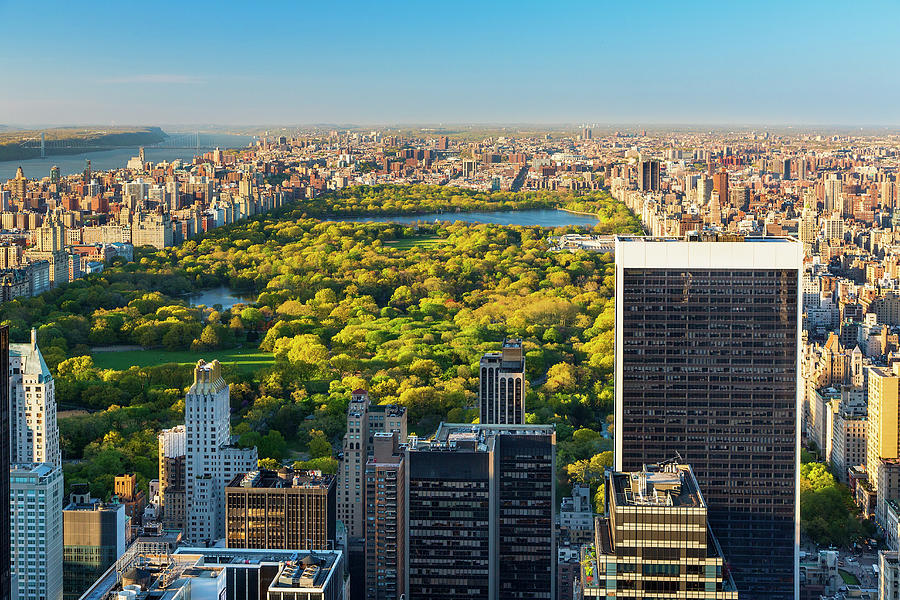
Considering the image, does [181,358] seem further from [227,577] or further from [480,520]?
[227,577]

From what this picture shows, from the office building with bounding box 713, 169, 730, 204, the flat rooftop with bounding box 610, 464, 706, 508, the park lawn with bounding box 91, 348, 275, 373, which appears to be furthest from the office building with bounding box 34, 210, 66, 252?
the flat rooftop with bounding box 610, 464, 706, 508

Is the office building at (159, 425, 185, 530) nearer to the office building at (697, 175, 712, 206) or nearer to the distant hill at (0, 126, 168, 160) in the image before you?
the distant hill at (0, 126, 168, 160)

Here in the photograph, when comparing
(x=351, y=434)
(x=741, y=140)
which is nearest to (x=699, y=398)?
(x=351, y=434)

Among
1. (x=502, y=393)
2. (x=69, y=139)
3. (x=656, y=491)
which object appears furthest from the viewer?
(x=69, y=139)

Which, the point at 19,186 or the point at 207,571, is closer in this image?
the point at 207,571

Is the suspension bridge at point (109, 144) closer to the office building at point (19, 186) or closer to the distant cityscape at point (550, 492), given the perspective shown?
the office building at point (19, 186)

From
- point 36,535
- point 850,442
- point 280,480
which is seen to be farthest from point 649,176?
point 36,535
